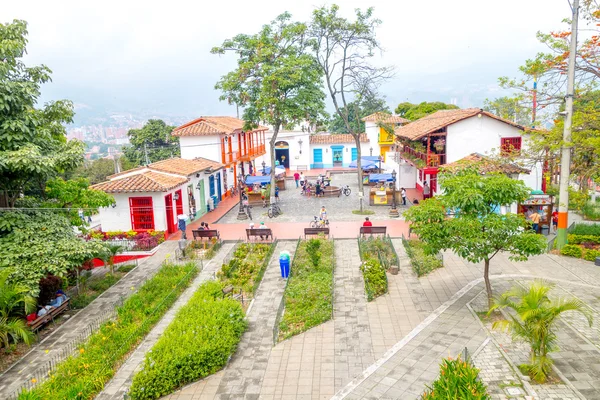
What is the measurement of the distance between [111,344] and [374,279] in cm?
714

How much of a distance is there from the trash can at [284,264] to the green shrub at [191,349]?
3535 mm

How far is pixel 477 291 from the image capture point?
1288 cm

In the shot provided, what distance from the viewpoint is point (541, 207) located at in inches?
736

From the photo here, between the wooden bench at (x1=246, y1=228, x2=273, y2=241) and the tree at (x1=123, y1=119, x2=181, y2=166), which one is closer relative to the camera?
the wooden bench at (x1=246, y1=228, x2=273, y2=241)

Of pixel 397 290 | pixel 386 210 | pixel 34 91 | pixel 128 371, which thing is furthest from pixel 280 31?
pixel 128 371

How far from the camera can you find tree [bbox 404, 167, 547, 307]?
34.8 feet

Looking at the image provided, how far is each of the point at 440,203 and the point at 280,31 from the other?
17.9 metres

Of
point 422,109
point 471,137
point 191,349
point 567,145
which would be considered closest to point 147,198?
point 191,349

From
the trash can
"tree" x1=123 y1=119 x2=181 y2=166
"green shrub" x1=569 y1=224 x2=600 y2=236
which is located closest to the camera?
the trash can

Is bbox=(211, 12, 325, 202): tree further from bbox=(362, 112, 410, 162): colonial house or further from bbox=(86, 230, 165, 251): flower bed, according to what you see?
bbox=(362, 112, 410, 162): colonial house

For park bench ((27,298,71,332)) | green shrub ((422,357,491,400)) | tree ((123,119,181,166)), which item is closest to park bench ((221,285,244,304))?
park bench ((27,298,71,332))

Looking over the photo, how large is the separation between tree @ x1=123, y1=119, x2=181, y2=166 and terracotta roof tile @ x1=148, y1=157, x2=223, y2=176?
15.6 m

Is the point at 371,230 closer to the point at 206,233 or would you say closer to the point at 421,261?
the point at 421,261

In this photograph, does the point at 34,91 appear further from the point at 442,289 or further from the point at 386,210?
the point at 386,210
